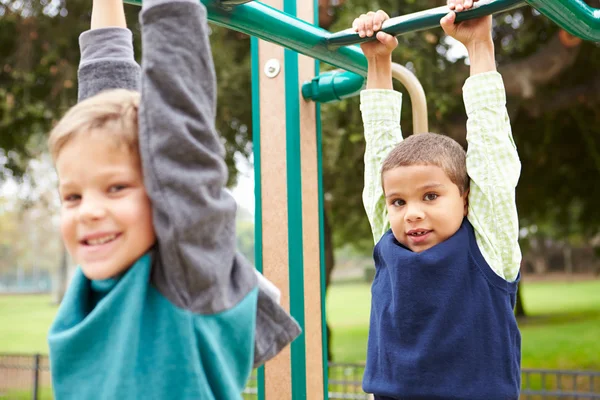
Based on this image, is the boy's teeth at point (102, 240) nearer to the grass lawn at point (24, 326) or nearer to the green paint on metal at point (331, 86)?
the green paint on metal at point (331, 86)

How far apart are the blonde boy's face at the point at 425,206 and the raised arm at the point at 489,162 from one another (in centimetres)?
5

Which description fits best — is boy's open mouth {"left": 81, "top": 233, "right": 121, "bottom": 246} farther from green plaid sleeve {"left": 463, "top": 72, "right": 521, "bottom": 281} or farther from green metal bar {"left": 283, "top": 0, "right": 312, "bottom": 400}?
green metal bar {"left": 283, "top": 0, "right": 312, "bottom": 400}

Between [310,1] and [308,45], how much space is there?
21.3 inches

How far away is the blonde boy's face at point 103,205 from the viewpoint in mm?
956

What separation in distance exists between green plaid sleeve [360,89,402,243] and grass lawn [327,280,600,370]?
7477 mm

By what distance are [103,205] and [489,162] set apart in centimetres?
93

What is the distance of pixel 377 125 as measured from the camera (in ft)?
5.98

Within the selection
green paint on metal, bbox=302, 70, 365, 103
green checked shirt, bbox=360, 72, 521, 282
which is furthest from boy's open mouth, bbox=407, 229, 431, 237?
green paint on metal, bbox=302, 70, 365, 103

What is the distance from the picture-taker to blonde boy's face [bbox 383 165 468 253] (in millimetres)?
1563

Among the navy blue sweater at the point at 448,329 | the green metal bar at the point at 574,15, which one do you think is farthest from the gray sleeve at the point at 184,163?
the green metal bar at the point at 574,15

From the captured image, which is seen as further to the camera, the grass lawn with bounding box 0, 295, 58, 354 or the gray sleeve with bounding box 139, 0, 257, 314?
the grass lawn with bounding box 0, 295, 58, 354

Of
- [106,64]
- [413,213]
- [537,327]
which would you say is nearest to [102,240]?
[106,64]

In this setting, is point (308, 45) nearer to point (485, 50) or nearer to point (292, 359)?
point (485, 50)

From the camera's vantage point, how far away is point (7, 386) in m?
8.40
